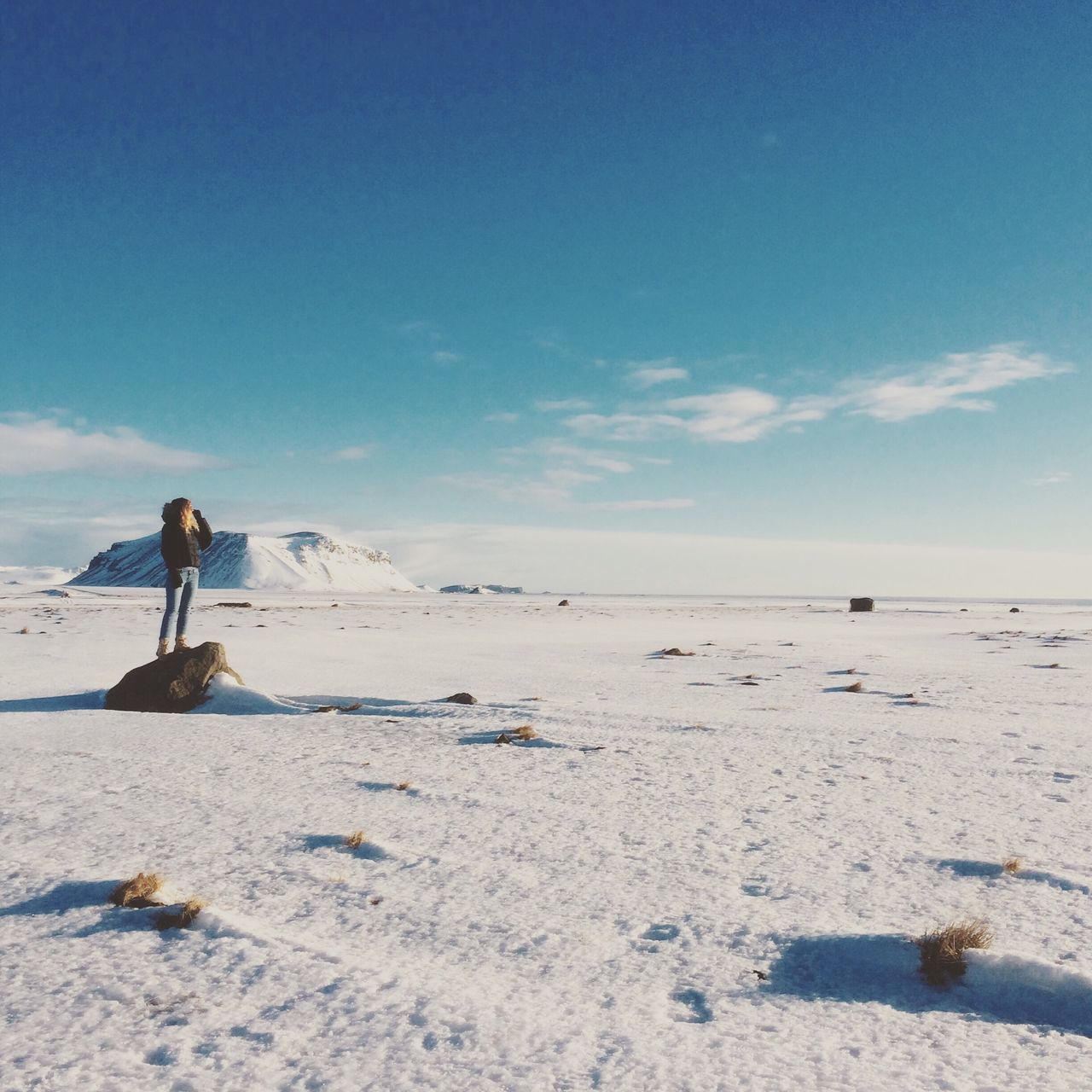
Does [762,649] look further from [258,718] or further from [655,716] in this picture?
[258,718]

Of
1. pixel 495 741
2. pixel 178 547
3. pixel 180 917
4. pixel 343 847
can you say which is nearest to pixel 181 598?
pixel 178 547

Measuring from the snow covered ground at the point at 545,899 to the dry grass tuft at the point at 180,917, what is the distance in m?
0.05

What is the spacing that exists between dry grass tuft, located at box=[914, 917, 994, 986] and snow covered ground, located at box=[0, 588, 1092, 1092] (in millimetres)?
39

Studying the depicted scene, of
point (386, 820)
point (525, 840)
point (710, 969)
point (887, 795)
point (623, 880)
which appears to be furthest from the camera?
point (887, 795)

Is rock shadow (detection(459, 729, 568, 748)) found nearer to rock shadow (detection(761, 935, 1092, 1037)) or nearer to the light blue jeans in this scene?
rock shadow (detection(761, 935, 1092, 1037))

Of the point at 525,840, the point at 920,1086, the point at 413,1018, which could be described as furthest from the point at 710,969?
the point at 525,840

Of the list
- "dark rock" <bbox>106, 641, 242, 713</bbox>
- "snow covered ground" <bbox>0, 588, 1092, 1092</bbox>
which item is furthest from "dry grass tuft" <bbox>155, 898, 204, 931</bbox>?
"dark rock" <bbox>106, 641, 242, 713</bbox>

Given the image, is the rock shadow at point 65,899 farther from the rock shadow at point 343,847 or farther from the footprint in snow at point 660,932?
the footprint in snow at point 660,932

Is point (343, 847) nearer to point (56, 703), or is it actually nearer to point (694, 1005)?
point (694, 1005)

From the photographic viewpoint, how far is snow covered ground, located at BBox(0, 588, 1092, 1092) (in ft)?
6.14

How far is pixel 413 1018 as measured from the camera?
2000 millimetres

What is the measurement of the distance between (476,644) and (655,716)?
27.1 ft

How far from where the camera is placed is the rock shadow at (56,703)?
6496 mm

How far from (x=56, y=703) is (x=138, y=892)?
515cm
